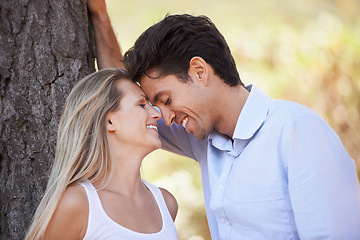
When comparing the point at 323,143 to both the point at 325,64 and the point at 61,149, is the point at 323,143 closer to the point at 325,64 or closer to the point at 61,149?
the point at 61,149

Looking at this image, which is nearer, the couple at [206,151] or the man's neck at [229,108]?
the couple at [206,151]

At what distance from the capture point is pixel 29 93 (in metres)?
2.32

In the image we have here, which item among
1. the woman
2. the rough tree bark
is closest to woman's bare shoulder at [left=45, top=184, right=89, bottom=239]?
the woman

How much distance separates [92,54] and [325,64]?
13.0 feet

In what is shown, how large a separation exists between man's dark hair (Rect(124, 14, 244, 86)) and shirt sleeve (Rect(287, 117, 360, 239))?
1.78ft

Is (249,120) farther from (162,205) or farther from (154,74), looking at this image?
(162,205)

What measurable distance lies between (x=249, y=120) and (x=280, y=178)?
0.33 metres

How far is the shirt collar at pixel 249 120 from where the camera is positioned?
229 cm

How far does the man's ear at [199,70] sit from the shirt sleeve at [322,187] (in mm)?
530

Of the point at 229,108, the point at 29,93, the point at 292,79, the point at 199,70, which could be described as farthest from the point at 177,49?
the point at 292,79

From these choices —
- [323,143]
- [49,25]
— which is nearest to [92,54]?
[49,25]

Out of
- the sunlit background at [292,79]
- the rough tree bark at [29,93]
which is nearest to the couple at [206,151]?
the rough tree bark at [29,93]

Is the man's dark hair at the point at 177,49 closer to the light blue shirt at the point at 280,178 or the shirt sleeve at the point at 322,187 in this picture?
the light blue shirt at the point at 280,178

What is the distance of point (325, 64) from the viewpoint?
5895 millimetres
